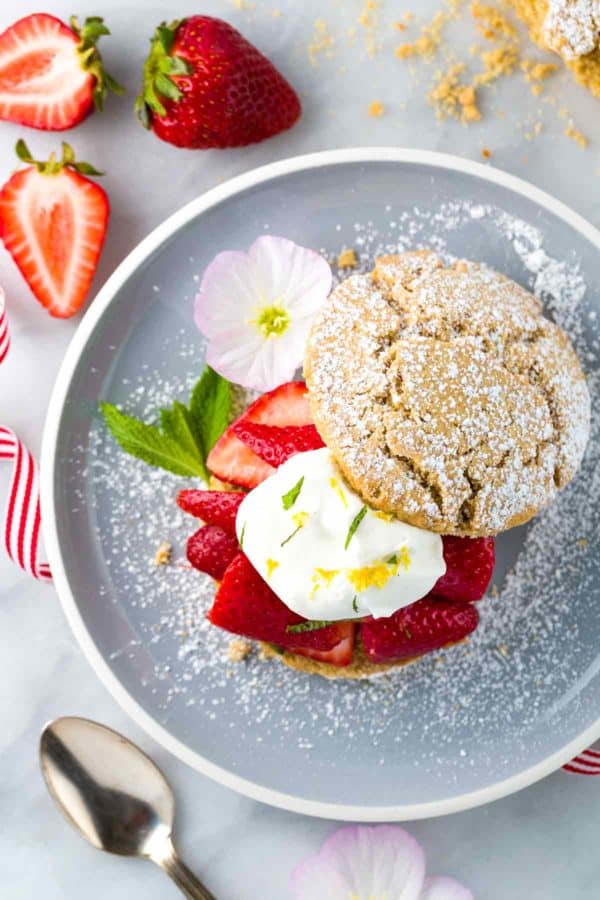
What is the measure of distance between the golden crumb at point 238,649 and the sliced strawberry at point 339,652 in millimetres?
78

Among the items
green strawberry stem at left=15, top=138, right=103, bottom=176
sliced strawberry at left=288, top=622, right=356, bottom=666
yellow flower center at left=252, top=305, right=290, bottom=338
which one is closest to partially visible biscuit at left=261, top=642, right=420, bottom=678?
sliced strawberry at left=288, top=622, right=356, bottom=666

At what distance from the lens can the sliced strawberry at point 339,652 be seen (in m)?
1.64

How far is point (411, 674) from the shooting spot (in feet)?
5.56

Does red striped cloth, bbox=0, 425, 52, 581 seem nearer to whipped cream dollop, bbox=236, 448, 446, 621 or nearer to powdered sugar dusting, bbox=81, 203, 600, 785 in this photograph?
powdered sugar dusting, bbox=81, 203, 600, 785

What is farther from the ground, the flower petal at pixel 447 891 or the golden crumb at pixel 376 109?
the golden crumb at pixel 376 109

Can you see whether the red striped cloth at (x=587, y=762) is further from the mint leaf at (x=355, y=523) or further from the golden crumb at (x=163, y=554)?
the golden crumb at (x=163, y=554)

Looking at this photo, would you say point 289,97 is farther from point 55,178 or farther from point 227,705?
point 227,705

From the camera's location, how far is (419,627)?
1552 millimetres

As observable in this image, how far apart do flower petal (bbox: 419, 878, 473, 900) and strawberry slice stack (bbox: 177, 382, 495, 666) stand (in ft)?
1.49

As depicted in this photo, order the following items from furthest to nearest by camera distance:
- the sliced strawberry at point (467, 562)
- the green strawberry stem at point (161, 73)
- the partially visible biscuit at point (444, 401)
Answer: the green strawberry stem at point (161, 73), the sliced strawberry at point (467, 562), the partially visible biscuit at point (444, 401)

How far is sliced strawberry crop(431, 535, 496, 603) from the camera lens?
1.52m

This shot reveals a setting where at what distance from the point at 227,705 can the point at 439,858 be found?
18.8 inches

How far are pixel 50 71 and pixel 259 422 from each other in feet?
2.32

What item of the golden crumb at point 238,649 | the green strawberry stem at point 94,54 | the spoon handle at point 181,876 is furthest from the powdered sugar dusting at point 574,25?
the spoon handle at point 181,876
